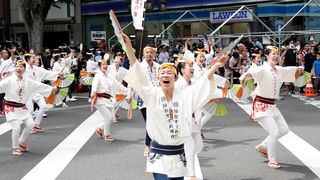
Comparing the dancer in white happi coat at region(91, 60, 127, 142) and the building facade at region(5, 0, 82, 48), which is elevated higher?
the building facade at region(5, 0, 82, 48)

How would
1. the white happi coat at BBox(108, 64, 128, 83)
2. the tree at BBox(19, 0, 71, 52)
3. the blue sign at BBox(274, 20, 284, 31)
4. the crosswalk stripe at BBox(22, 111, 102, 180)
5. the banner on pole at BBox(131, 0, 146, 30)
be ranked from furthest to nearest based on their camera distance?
the tree at BBox(19, 0, 71, 52)
the blue sign at BBox(274, 20, 284, 31)
the white happi coat at BBox(108, 64, 128, 83)
the crosswalk stripe at BBox(22, 111, 102, 180)
the banner on pole at BBox(131, 0, 146, 30)

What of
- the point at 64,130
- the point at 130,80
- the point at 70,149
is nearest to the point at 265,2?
the point at 64,130

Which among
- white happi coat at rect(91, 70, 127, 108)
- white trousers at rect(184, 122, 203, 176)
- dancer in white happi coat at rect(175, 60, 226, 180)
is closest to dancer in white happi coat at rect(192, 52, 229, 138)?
dancer in white happi coat at rect(175, 60, 226, 180)

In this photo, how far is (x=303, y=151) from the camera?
800cm

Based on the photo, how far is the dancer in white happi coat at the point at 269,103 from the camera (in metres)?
6.98

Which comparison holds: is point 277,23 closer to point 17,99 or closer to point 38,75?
point 38,75

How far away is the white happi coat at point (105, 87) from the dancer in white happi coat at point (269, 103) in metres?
3.21

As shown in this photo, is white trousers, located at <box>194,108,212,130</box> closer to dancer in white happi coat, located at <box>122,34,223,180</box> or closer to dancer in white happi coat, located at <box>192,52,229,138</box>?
dancer in white happi coat, located at <box>192,52,229,138</box>

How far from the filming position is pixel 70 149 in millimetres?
8602

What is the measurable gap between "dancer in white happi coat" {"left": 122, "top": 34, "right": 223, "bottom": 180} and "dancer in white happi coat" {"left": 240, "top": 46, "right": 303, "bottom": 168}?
104 inches

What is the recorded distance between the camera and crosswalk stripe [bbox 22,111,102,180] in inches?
271

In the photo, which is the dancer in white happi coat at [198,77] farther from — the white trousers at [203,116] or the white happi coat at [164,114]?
the white happi coat at [164,114]

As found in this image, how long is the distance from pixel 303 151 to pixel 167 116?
429cm

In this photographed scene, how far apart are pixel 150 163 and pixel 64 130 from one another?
6.49 m
